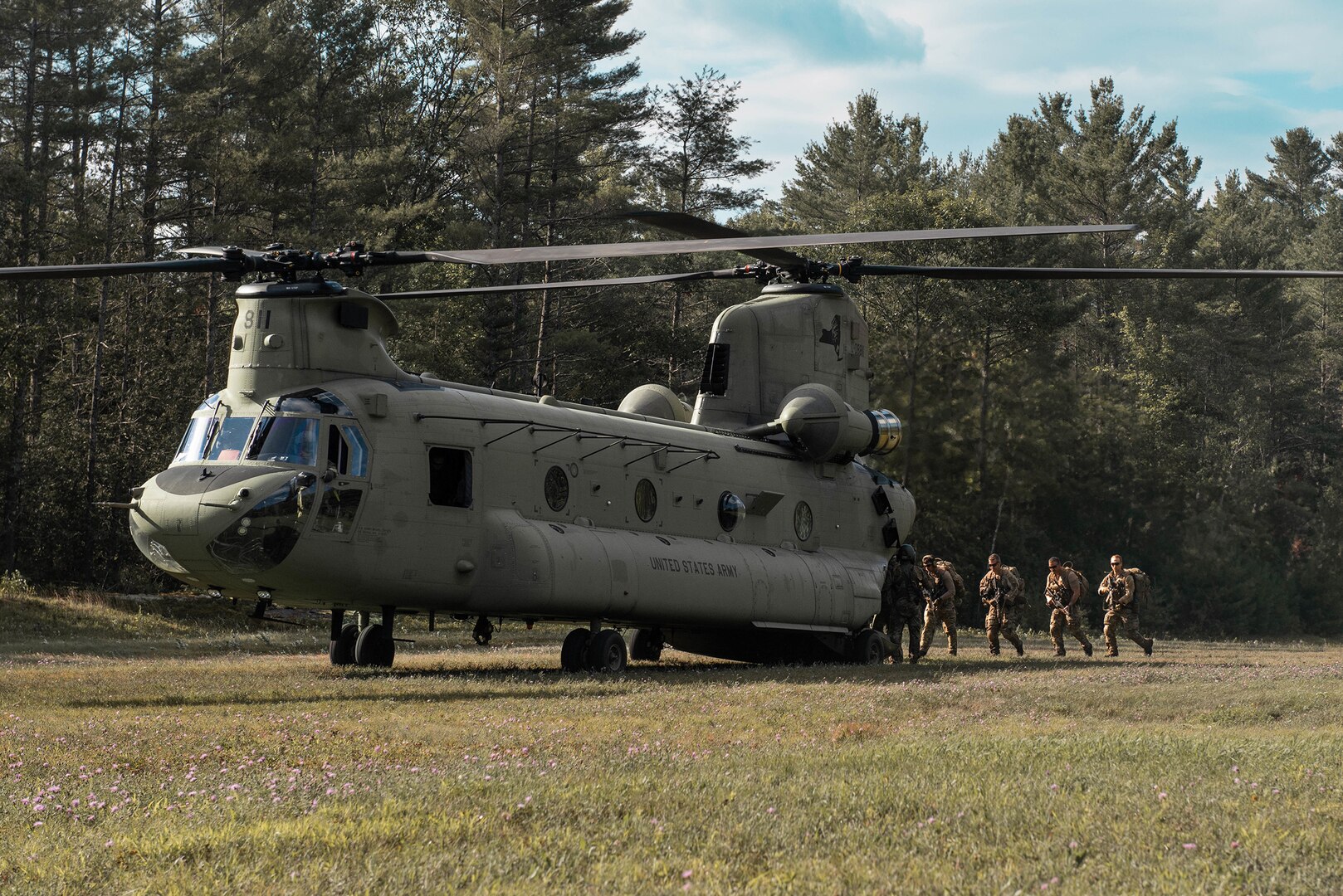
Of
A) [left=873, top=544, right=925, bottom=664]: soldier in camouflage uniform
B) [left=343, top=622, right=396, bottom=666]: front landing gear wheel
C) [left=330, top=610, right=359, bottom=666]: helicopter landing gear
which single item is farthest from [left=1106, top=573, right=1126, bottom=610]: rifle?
[left=330, top=610, right=359, bottom=666]: helicopter landing gear

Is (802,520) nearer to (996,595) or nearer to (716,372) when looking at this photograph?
(716,372)

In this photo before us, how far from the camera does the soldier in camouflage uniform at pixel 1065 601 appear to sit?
24.5m

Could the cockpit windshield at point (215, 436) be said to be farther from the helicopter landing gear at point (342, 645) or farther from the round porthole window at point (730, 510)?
the round porthole window at point (730, 510)

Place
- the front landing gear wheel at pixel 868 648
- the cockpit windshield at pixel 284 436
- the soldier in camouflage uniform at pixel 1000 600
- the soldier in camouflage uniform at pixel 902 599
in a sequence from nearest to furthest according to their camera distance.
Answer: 1. the cockpit windshield at pixel 284 436
2. the front landing gear wheel at pixel 868 648
3. the soldier in camouflage uniform at pixel 902 599
4. the soldier in camouflage uniform at pixel 1000 600

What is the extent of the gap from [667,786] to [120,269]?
9.22 metres

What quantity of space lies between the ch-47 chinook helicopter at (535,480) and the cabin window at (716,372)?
35 mm

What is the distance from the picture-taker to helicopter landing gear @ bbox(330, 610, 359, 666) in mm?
18281

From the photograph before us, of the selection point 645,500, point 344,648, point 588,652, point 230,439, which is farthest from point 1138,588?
point 230,439

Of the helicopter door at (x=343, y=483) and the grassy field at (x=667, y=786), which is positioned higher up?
the helicopter door at (x=343, y=483)

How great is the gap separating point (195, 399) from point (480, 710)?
27575mm

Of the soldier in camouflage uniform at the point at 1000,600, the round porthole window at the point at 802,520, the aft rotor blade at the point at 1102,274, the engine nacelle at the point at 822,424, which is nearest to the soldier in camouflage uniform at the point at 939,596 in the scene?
the soldier in camouflage uniform at the point at 1000,600

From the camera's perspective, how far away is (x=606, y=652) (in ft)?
59.9

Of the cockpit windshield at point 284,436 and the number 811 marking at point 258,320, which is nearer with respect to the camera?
the cockpit windshield at point 284,436

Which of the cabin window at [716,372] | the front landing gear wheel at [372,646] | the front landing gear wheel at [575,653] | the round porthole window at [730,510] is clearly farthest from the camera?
the cabin window at [716,372]
